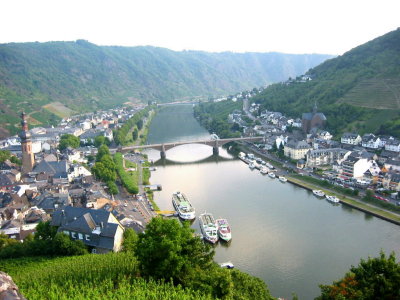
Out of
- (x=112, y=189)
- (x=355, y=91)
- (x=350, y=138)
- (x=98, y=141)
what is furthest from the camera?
(x=355, y=91)

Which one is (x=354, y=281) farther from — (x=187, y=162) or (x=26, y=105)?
(x=26, y=105)

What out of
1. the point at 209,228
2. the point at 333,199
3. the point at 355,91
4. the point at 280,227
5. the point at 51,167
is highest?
the point at 355,91

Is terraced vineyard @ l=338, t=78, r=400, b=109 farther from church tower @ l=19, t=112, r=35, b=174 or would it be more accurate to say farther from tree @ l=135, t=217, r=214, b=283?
tree @ l=135, t=217, r=214, b=283

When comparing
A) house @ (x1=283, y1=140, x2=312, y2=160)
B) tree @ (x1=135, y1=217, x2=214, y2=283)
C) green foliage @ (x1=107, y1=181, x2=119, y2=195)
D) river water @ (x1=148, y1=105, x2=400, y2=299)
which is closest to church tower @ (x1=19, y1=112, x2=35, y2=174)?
green foliage @ (x1=107, y1=181, x2=119, y2=195)

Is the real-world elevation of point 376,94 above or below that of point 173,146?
above

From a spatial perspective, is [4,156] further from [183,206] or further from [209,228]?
[209,228]

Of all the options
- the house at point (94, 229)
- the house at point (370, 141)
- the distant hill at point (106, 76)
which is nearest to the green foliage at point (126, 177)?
the house at point (94, 229)

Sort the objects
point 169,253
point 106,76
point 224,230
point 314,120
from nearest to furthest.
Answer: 1. point 169,253
2. point 224,230
3. point 314,120
4. point 106,76

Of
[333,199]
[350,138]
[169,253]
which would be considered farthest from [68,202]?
[350,138]
